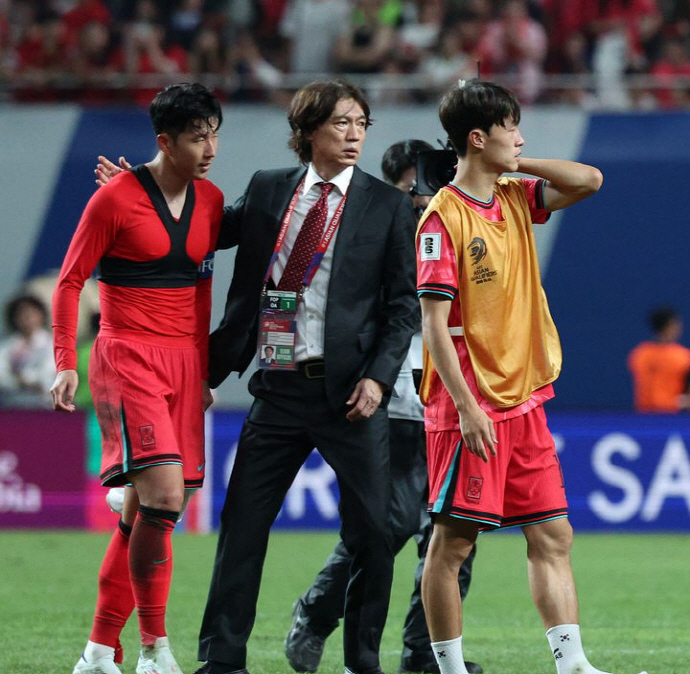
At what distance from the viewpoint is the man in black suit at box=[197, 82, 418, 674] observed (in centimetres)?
516

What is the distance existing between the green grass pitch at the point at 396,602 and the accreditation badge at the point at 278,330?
142 cm

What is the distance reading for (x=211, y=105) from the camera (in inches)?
210

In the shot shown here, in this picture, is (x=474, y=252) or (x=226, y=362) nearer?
(x=474, y=252)

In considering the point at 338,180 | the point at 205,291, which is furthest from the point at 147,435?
the point at 338,180

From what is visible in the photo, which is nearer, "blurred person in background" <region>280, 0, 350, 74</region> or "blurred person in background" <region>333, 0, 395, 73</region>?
"blurred person in background" <region>333, 0, 395, 73</region>

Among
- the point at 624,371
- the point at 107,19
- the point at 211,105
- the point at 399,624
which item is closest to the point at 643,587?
the point at 399,624

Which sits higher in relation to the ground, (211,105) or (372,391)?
(211,105)

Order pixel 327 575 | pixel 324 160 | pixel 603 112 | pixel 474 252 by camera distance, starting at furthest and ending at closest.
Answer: pixel 603 112 → pixel 327 575 → pixel 324 160 → pixel 474 252

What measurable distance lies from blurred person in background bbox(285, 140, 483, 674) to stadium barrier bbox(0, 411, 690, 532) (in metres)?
5.71

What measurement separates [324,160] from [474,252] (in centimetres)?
81

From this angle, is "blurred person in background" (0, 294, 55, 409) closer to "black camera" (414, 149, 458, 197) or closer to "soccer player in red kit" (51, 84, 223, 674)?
"soccer player in red kit" (51, 84, 223, 674)

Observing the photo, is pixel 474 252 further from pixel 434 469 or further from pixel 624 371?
pixel 624 371

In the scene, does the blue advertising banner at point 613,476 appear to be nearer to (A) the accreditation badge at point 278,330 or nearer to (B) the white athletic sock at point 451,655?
(A) the accreditation badge at point 278,330

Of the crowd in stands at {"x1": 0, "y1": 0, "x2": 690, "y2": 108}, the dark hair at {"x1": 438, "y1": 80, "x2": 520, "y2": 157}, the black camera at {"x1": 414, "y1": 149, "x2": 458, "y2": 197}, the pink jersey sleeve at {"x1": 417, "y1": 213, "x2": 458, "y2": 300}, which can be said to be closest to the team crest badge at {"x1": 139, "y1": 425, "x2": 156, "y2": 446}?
the pink jersey sleeve at {"x1": 417, "y1": 213, "x2": 458, "y2": 300}
